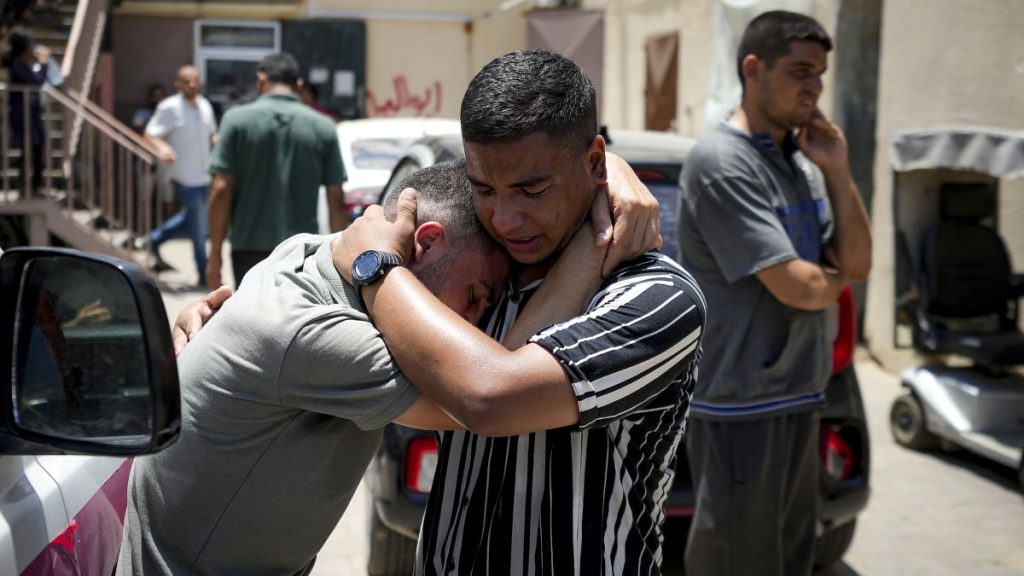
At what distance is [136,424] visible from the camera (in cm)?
155

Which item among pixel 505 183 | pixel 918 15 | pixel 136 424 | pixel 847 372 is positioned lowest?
pixel 847 372

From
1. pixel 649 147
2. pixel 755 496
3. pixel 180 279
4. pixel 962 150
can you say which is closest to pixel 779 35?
pixel 755 496

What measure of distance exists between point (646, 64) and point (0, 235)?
6.75 metres

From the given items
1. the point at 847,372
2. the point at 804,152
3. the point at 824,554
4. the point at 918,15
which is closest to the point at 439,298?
the point at 804,152

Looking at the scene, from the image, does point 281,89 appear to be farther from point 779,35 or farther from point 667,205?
point 779,35

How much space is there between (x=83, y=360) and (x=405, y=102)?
18.0m

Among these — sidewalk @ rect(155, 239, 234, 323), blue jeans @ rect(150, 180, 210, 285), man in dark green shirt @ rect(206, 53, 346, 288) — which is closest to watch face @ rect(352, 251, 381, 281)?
man in dark green shirt @ rect(206, 53, 346, 288)

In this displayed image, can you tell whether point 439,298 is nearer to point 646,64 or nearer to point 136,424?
point 136,424

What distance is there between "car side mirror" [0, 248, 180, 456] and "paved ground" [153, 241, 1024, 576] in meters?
3.22

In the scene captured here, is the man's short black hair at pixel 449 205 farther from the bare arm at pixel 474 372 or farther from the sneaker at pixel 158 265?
the sneaker at pixel 158 265

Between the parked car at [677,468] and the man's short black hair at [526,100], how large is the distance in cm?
200

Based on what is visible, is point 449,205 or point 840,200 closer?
point 449,205

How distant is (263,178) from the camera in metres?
6.30

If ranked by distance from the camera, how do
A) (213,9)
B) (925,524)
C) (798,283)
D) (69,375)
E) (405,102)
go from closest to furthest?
(69,375)
(798,283)
(925,524)
(213,9)
(405,102)
